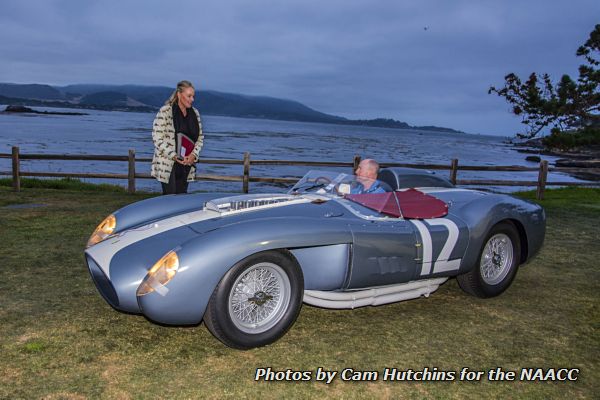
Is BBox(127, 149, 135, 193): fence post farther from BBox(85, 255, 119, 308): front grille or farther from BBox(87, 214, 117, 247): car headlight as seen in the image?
BBox(85, 255, 119, 308): front grille

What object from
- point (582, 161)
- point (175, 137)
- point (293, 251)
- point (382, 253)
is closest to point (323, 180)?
point (382, 253)

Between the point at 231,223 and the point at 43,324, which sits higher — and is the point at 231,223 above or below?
above

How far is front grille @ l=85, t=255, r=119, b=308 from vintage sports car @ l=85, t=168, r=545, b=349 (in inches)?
0.6

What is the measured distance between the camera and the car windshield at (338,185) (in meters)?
4.54

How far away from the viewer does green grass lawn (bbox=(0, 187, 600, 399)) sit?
9.87 feet

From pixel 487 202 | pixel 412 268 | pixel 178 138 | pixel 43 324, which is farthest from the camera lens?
pixel 178 138

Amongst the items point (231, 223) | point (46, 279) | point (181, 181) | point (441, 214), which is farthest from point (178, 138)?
point (441, 214)

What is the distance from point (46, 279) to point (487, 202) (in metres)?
4.44

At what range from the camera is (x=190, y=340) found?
3670mm

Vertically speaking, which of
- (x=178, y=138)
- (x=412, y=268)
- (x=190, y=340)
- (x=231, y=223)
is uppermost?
(x=178, y=138)

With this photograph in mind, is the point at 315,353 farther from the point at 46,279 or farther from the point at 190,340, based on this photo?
the point at 46,279

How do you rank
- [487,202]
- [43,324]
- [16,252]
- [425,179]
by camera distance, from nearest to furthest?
[43,324], [487,202], [425,179], [16,252]

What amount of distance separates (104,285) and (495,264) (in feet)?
12.0

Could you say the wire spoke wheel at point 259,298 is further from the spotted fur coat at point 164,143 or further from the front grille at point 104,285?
the spotted fur coat at point 164,143
